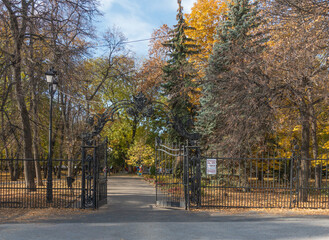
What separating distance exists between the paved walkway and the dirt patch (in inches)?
16.9

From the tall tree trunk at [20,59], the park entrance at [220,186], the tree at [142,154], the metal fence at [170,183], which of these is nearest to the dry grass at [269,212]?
the park entrance at [220,186]

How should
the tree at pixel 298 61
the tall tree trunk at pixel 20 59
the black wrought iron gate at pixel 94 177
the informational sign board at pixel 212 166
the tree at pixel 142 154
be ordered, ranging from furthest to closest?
the tree at pixel 142 154 < the tall tree trunk at pixel 20 59 < the tree at pixel 298 61 < the informational sign board at pixel 212 166 < the black wrought iron gate at pixel 94 177

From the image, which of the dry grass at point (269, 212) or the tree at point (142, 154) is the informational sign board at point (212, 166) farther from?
the tree at point (142, 154)

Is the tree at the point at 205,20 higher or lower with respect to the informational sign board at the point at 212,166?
higher

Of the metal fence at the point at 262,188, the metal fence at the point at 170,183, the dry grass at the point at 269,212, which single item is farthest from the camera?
the metal fence at the point at 170,183

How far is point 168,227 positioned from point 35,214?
463 cm

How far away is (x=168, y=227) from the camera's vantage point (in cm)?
834

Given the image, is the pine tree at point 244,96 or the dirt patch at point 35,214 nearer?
the dirt patch at point 35,214

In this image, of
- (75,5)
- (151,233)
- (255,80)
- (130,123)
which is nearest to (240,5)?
(255,80)

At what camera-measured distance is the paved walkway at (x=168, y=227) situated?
24.2 ft

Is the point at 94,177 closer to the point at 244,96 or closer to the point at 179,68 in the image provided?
the point at 244,96

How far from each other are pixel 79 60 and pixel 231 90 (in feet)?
23.0

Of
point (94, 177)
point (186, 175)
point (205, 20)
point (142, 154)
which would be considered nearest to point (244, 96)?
point (186, 175)

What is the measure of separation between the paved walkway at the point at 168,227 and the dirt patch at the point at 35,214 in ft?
1.41
